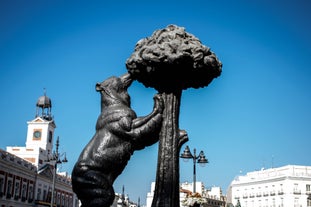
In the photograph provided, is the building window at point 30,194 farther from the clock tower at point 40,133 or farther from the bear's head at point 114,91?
the bear's head at point 114,91

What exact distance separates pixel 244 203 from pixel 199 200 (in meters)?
73.2

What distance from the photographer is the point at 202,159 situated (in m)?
17.5

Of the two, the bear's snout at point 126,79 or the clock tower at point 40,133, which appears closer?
the bear's snout at point 126,79

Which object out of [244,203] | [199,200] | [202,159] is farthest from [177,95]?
[244,203]

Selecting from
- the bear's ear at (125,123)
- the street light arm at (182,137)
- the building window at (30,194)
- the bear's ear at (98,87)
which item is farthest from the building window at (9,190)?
the bear's ear at (125,123)

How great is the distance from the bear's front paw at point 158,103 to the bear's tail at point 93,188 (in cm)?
107

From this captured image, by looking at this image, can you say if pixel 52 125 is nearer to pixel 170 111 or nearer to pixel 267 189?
pixel 267 189

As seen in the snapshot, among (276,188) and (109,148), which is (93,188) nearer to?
(109,148)

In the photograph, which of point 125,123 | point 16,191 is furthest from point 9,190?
point 125,123

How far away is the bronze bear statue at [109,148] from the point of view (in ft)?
16.2

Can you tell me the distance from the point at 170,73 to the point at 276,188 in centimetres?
7510

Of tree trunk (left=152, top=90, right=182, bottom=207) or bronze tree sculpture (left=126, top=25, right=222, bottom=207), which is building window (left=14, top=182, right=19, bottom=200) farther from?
tree trunk (left=152, top=90, right=182, bottom=207)

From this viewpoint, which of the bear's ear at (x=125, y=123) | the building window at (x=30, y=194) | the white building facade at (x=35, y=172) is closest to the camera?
the bear's ear at (x=125, y=123)

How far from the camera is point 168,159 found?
5.25 metres
